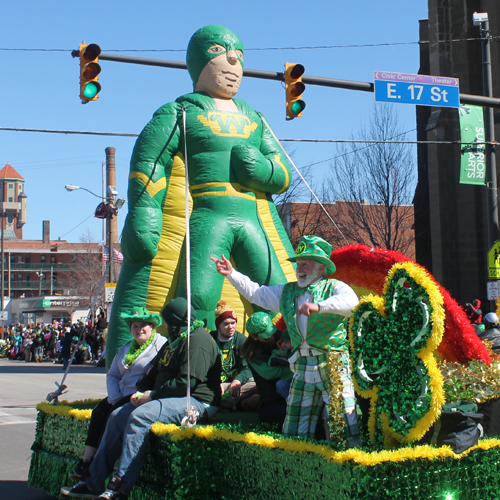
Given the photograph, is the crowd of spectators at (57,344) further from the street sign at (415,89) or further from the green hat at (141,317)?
the green hat at (141,317)

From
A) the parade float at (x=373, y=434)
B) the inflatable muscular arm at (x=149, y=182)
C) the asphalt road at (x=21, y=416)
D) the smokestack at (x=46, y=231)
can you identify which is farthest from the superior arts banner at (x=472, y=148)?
the smokestack at (x=46, y=231)

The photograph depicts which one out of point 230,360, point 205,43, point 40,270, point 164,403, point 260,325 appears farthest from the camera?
point 40,270

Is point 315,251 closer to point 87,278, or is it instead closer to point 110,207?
point 110,207

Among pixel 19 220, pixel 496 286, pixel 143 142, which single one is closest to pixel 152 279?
pixel 143 142

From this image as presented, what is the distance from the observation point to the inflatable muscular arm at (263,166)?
7.43 meters

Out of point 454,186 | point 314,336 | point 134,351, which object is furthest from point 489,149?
point 314,336

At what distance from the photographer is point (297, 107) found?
9938 millimetres

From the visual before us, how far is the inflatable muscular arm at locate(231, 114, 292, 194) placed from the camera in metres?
7.43

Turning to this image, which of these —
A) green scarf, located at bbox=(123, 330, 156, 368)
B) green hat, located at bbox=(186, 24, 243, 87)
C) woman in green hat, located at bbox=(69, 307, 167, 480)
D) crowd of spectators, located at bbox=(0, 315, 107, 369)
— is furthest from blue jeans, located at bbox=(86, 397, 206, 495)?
crowd of spectators, located at bbox=(0, 315, 107, 369)

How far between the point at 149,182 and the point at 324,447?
176 inches

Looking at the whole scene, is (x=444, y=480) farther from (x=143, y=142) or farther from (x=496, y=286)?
(x=496, y=286)

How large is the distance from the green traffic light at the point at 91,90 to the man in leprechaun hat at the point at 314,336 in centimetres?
591

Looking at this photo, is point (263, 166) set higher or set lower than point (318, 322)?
higher

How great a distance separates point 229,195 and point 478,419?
4.39 metres
